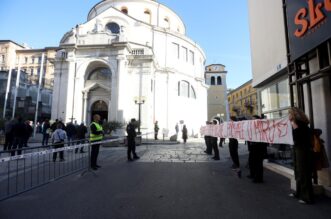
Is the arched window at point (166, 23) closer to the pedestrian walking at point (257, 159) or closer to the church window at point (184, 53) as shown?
the church window at point (184, 53)

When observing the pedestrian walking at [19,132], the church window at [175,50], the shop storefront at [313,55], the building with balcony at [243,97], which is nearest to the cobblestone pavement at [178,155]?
the shop storefront at [313,55]

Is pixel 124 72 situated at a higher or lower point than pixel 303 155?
higher

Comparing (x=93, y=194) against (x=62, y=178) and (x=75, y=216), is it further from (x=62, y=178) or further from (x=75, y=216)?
(x=62, y=178)

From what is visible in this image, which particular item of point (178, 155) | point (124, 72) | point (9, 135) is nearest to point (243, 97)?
point (124, 72)

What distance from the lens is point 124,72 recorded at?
25.2m

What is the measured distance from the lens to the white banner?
463cm

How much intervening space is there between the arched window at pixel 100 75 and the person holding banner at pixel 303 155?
25.5m

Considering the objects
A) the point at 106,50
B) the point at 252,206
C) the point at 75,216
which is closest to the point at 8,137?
the point at 75,216

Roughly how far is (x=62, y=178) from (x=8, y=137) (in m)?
6.95

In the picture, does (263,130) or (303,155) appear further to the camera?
(263,130)

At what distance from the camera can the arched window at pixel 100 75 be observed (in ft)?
90.3

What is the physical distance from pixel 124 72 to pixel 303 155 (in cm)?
2306

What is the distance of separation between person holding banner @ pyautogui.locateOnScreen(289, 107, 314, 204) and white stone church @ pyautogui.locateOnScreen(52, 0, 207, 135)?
17.1 meters

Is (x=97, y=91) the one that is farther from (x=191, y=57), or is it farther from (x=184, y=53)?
(x=191, y=57)
